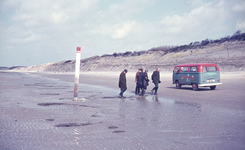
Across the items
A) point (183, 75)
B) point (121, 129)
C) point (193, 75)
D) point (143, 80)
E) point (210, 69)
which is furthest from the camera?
point (183, 75)

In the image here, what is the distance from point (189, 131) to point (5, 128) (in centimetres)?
499

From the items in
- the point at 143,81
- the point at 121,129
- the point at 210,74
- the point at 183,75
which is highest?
the point at 210,74

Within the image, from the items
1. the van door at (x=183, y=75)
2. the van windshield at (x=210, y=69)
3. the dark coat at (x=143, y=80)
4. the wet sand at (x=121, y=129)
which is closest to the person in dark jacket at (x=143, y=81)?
the dark coat at (x=143, y=80)

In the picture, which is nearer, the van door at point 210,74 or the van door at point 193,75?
the van door at point 210,74

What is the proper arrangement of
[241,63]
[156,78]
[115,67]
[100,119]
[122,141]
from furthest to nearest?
[115,67], [241,63], [156,78], [100,119], [122,141]

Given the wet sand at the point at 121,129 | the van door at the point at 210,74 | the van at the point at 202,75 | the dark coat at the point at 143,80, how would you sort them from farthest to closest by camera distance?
the van door at the point at 210,74
the van at the point at 202,75
the dark coat at the point at 143,80
the wet sand at the point at 121,129

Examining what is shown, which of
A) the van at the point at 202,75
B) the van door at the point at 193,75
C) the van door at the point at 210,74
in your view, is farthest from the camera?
the van door at the point at 193,75

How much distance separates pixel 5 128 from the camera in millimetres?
6652

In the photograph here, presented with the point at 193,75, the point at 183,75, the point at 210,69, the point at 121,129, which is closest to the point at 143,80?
the point at 193,75

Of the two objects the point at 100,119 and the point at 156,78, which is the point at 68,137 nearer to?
the point at 100,119

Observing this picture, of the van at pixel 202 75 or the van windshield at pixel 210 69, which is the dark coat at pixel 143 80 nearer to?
the van at pixel 202 75

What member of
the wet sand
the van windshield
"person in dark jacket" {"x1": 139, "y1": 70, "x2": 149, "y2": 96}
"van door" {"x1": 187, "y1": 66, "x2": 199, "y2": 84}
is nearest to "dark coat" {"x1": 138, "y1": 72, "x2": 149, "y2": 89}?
"person in dark jacket" {"x1": 139, "y1": 70, "x2": 149, "y2": 96}

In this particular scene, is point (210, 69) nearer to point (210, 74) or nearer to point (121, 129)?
point (210, 74)

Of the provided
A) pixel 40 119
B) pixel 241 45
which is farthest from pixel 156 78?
pixel 241 45
